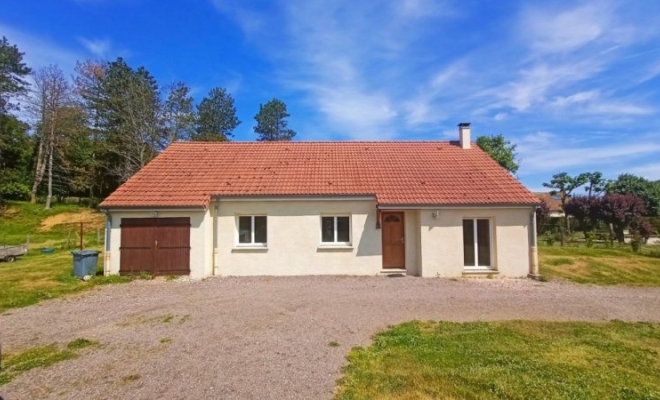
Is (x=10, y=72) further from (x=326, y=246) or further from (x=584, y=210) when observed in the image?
(x=584, y=210)

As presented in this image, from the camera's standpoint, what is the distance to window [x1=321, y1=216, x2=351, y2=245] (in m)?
14.0

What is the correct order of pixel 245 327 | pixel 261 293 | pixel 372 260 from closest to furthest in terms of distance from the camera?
pixel 245 327, pixel 261 293, pixel 372 260

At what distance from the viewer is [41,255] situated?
63.6ft

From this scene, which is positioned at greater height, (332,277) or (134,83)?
(134,83)

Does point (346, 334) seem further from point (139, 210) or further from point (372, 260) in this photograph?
point (139, 210)

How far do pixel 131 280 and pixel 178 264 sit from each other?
159 cm

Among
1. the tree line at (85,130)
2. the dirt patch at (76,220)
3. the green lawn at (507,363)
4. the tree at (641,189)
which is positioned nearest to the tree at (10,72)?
the tree line at (85,130)

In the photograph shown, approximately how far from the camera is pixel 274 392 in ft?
15.1

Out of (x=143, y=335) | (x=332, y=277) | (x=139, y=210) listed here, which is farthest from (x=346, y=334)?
(x=139, y=210)

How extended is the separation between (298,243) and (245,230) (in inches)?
84.6

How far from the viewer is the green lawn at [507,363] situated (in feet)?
14.9

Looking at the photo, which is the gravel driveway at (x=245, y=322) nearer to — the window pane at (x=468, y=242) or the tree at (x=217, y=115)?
the window pane at (x=468, y=242)

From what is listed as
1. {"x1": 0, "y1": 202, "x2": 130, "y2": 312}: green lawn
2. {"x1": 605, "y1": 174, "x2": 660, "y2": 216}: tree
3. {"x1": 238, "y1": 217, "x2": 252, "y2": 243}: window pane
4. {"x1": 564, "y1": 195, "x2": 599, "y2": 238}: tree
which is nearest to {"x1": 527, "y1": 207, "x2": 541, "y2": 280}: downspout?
{"x1": 238, "y1": 217, "x2": 252, "y2": 243}: window pane

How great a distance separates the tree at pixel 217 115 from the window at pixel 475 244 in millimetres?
37105
